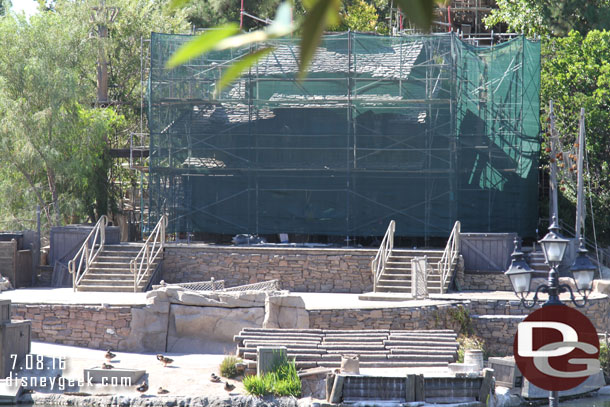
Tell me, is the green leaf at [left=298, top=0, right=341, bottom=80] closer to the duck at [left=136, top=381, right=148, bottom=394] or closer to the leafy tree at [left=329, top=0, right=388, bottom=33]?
the duck at [left=136, top=381, right=148, bottom=394]

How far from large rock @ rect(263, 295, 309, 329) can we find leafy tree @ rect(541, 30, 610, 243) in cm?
1124

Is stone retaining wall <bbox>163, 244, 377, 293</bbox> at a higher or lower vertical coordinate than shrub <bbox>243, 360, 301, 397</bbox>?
higher

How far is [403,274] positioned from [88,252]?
752 cm

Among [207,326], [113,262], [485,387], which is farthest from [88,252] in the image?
[485,387]

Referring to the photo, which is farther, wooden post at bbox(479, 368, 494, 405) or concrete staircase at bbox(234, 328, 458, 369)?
concrete staircase at bbox(234, 328, 458, 369)

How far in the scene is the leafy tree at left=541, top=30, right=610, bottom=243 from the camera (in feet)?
85.1

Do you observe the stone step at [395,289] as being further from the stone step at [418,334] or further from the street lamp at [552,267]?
the street lamp at [552,267]

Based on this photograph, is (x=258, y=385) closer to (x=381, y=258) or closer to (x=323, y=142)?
(x=381, y=258)

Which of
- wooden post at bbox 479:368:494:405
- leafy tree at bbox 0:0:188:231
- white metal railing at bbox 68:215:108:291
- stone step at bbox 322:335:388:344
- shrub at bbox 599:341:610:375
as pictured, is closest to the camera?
wooden post at bbox 479:368:494:405

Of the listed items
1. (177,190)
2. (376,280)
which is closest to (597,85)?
(376,280)

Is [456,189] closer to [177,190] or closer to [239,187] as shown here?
[239,187]

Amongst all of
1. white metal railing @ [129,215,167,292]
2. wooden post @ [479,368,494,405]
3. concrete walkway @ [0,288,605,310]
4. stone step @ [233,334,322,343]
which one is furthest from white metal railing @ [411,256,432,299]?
white metal railing @ [129,215,167,292]

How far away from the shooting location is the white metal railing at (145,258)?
68.9 ft

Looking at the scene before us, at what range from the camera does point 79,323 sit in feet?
58.6
